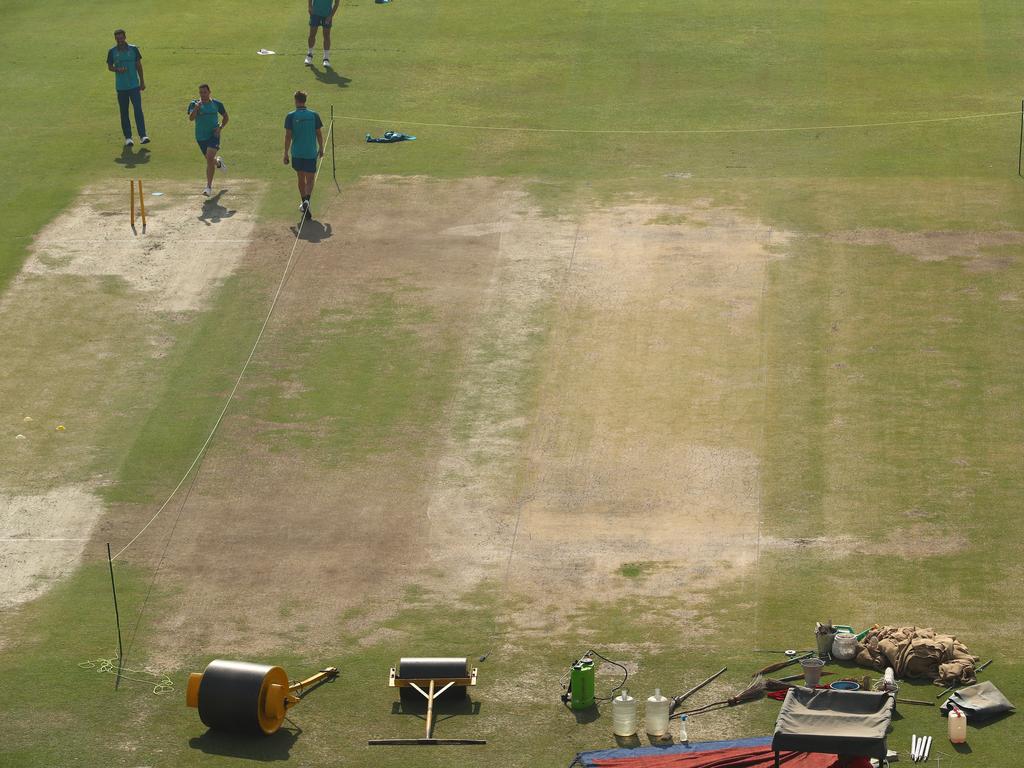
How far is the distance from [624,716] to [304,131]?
1459 cm

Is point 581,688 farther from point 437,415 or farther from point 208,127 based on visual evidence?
point 208,127

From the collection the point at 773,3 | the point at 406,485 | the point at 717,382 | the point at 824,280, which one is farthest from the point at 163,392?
the point at 773,3

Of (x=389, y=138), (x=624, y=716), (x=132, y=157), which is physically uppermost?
(x=389, y=138)

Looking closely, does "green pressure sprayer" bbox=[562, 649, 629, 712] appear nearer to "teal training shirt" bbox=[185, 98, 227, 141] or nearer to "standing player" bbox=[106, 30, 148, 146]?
"teal training shirt" bbox=[185, 98, 227, 141]

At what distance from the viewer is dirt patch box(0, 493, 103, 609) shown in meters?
22.0

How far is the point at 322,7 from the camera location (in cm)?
3581

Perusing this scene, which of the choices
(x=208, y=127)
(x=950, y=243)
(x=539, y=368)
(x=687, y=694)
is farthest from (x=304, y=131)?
(x=687, y=694)

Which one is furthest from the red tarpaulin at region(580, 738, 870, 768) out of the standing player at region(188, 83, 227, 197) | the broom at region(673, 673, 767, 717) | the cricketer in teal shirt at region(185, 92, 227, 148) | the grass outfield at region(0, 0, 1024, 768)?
the cricketer in teal shirt at region(185, 92, 227, 148)

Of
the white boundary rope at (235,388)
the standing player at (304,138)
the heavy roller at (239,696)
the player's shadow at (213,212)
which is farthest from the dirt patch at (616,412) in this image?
the player's shadow at (213,212)

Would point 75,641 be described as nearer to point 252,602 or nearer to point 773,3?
point 252,602

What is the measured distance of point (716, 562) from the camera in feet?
72.4

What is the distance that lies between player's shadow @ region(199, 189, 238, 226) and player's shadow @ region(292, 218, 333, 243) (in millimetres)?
1385

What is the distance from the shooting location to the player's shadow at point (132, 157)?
32.8 m

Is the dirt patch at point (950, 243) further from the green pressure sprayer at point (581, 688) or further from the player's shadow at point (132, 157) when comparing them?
the player's shadow at point (132, 157)
